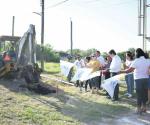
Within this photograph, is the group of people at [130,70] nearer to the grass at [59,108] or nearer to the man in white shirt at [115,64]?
the man in white shirt at [115,64]

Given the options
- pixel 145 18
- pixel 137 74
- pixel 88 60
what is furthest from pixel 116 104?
pixel 145 18

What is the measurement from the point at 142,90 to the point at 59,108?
8.94 ft

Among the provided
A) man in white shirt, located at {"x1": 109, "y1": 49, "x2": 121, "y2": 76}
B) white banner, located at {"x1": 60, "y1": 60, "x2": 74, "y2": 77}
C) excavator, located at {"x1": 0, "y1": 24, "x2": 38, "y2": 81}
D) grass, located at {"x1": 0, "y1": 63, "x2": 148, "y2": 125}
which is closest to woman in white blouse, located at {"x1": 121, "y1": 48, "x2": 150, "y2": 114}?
grass, located at {"x1": 0, "y1": 63, "x2": 148, "y2": 125}

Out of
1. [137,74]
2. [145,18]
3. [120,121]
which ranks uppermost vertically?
[145,18]

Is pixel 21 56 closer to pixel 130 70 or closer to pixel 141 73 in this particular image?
pixel 130 70

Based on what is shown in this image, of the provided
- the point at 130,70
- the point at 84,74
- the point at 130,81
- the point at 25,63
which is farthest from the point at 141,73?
the point at 25,63

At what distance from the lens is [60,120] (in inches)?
434

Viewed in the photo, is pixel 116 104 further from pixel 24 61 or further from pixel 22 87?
pixel 24 61

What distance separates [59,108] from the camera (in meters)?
13.0

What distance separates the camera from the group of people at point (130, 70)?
12.0 metres

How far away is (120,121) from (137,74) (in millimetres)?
1603

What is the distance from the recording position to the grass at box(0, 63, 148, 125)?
10953 mm

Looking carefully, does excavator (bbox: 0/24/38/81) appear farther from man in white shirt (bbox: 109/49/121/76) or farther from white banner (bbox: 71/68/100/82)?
man in white shirt (bbox: 109/49/121/76)

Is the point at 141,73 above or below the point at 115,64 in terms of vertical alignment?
below
